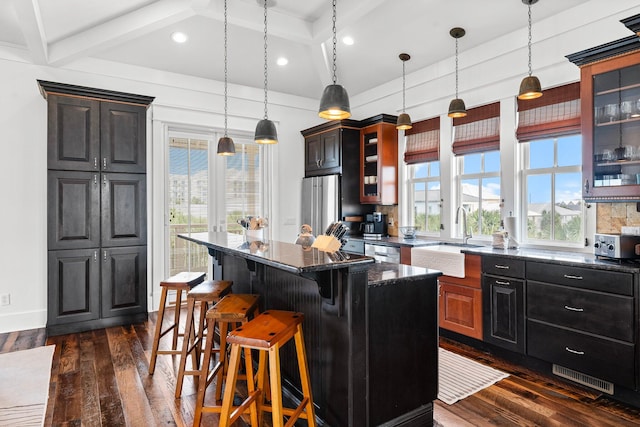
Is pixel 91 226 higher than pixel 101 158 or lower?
lower

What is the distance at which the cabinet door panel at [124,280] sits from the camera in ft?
13.7

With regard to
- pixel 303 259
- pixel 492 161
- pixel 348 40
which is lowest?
pixel 303 259

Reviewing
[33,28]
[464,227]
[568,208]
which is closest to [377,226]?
[464,227]

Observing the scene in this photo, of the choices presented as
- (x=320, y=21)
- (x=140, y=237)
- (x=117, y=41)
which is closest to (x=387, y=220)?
(x=320, y=21)

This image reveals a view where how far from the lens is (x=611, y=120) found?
2.89 m

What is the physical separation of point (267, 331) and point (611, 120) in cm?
303

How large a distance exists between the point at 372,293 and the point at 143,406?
5.80 feet

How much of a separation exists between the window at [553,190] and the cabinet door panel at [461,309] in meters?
0.97

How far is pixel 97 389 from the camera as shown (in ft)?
8.96

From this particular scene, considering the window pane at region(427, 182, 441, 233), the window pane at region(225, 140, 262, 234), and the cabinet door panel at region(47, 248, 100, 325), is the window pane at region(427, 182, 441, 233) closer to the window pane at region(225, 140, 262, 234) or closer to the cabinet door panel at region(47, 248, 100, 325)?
the window pane at region(225, 140, 262, 234)

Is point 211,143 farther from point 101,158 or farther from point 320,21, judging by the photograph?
point 320,21

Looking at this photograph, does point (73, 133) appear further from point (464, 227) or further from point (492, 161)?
point (492, 161)

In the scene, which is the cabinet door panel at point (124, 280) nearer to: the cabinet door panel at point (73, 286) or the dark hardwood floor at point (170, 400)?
the cabinet door panel at point (73, 286)

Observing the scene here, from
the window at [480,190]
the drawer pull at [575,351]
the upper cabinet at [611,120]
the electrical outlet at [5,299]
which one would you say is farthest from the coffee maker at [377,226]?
the electrical outlet at [5,299]
